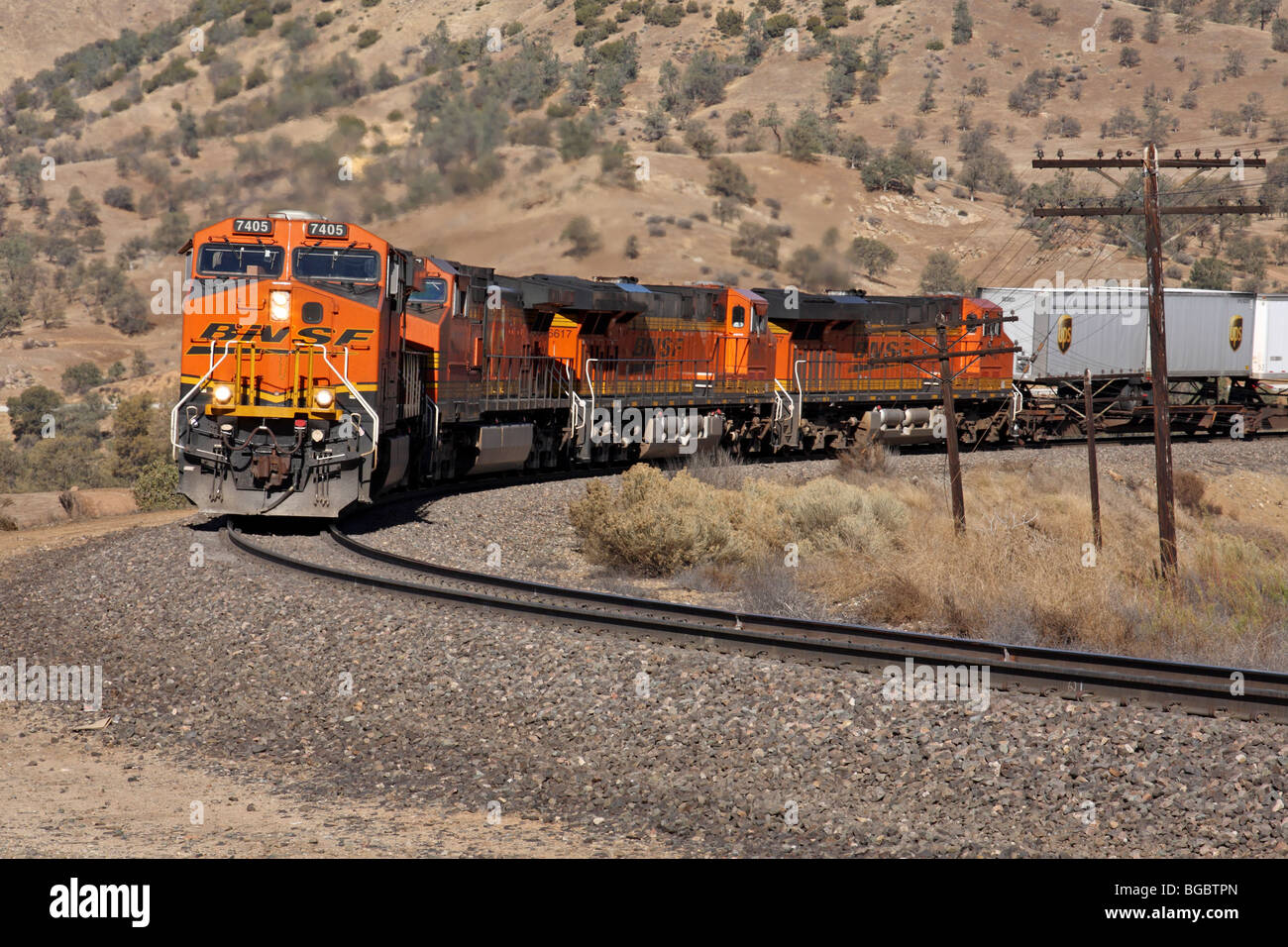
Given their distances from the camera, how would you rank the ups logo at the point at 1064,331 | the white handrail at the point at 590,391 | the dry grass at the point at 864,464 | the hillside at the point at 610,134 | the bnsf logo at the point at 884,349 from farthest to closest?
the hillside at the point at 610,134 → the ups logo at the point at 1064,331 → the bnsf logo at the point at 884,349 → the dry grass at the point at 864,464 → the white handrail at the point at 590,391

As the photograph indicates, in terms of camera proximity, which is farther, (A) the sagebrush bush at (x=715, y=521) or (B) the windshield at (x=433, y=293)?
(B) the windshield at (x=433, y=293)

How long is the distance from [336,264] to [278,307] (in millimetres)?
965

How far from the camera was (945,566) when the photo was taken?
15.1 meters

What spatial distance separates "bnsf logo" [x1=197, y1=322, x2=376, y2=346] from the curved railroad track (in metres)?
3.26

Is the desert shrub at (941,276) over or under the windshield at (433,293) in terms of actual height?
over

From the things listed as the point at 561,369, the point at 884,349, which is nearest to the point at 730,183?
the point at 884,349

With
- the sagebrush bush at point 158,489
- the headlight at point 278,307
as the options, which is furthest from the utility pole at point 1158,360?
the sagebrush bush at point 158,489

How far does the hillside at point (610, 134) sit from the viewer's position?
68625mm

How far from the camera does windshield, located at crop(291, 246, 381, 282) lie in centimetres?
1653

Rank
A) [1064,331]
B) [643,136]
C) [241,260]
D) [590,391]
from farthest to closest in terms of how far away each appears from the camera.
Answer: [643,136] < [1064,331] < [590,391] < [241,260]

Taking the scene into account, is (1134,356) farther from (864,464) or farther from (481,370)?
(481,370)

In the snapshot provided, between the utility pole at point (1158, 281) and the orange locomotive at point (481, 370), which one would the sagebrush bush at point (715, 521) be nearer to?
the orange locomotive at point (481, 370)

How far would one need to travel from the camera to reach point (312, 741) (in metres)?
9.11

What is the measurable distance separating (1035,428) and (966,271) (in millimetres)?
37383
